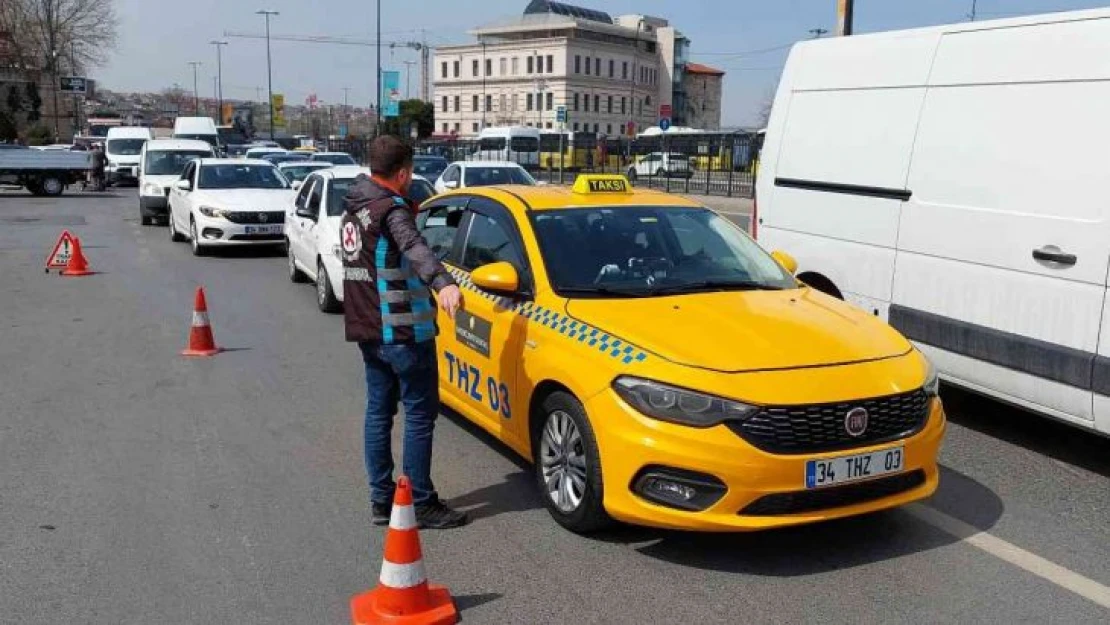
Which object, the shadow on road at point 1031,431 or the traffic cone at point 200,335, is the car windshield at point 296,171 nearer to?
the traffic cone at point 200,335

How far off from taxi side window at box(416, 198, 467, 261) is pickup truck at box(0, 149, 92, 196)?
30181 millimetres

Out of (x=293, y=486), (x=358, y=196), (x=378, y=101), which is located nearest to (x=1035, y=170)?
(x=358, y=196)

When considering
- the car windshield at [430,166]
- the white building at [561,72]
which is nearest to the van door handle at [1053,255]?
the car windshield at [430,166]

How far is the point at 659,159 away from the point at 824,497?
30.6 metres

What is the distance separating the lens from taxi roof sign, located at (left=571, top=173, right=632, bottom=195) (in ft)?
19.1

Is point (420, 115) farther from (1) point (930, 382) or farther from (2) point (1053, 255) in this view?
(1) point (930, 382)

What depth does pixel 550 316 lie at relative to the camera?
4746mm

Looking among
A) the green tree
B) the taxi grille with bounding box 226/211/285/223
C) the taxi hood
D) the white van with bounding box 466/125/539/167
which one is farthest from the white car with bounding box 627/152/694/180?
the green tree

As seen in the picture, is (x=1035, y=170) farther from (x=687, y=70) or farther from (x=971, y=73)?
(x=687, y=70)

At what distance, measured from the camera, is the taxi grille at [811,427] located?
3939 millimetres

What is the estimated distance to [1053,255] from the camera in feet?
17.2

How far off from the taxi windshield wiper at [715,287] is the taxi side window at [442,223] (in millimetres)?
1557

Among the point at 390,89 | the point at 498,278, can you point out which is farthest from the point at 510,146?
the point at 498,278

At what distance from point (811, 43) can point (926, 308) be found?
233 cm
